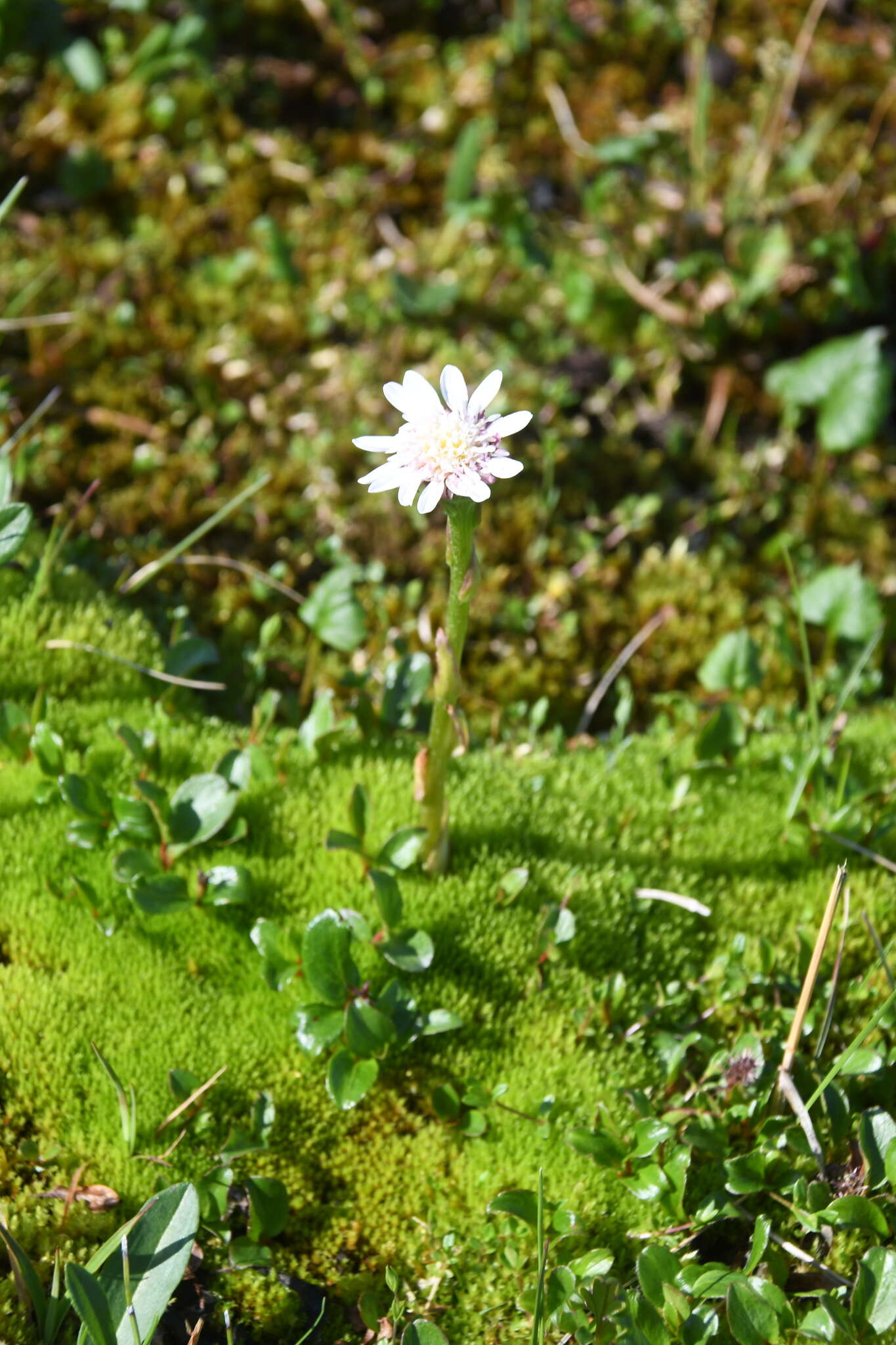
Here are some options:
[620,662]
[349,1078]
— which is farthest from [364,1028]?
[620,662]

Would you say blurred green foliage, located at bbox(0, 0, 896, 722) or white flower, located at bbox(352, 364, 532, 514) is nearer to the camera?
white flower, located at bbox(352, 364, 532, 514)

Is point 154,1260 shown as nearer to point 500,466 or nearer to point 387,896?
point 387,896

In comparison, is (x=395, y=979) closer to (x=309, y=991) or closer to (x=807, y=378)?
(x=309, y=991)

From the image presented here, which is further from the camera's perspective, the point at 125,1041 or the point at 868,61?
the point at 868,61

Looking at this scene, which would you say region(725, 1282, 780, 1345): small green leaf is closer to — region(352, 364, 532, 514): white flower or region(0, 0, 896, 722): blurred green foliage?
region(352, 364, 532, 514): white flower

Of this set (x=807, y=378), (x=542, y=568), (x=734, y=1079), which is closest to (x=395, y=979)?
(x=734, y=1079)

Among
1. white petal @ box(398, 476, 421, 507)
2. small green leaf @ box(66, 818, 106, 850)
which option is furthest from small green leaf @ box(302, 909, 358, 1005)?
white petal @ box(398, 476, 421, 507)
